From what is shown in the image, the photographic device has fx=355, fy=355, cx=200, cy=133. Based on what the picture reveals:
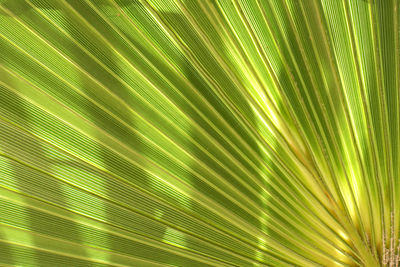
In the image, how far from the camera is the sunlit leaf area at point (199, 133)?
1092mm

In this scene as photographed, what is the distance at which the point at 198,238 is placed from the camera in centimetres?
132

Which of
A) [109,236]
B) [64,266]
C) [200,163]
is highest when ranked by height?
[200,163]

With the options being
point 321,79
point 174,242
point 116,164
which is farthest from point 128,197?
point 321,79

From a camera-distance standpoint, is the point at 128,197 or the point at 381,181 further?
the point at 381,181

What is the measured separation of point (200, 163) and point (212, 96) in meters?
0.25

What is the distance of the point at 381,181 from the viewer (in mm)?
1359

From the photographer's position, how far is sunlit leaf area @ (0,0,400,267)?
1092mm

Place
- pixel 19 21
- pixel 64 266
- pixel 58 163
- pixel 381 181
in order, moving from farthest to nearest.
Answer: pixel 381 181 < pixel 64 266 < pixel 58 163 < pixel 19 21

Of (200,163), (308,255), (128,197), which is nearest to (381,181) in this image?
(308,255)

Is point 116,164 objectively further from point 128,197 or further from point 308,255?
point 308,255

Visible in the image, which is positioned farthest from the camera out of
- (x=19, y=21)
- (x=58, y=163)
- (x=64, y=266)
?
(x=64, y=266)

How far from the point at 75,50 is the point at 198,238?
0.78 m

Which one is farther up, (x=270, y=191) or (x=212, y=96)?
(x=212, y=96)

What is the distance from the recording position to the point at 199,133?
1279 mm
